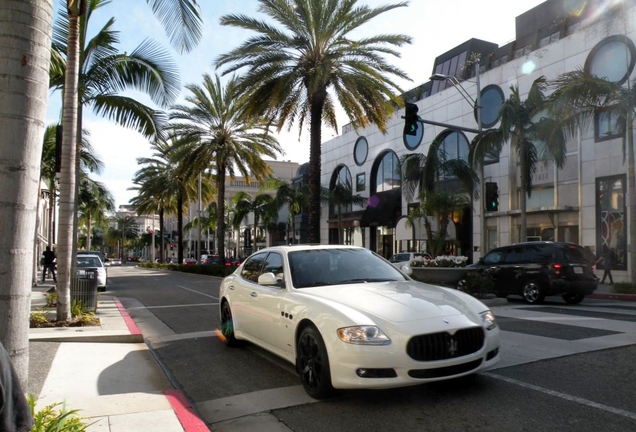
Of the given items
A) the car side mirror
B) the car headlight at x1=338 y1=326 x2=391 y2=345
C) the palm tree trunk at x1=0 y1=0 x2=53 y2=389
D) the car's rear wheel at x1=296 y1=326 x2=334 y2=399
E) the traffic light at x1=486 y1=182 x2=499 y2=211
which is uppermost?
the traffic light at x1=486 y1=182 x2=499 y2=211

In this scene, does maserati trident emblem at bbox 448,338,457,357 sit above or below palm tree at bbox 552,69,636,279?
below

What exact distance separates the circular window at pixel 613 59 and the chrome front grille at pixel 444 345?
2182 cm

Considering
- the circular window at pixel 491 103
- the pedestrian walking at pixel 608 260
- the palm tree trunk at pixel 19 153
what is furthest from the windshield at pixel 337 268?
the circular window at pixel 491 103

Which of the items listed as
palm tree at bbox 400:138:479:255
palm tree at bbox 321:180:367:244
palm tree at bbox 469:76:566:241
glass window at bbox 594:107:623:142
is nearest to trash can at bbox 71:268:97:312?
palm tree at bbox 469:76:566:241

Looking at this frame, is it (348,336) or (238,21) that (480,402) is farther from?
(238,21)

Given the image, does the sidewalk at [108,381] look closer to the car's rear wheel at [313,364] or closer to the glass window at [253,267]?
the car's rear wheel at [313,364]

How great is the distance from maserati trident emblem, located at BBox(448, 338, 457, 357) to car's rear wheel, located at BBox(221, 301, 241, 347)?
386 cm

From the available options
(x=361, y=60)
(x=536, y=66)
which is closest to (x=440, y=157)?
(x=536, y=66)

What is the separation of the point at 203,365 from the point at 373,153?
36.0m

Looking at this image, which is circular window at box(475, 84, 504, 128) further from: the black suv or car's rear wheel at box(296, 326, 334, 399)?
car's rear wheel at box(296, 326, 334, 399)

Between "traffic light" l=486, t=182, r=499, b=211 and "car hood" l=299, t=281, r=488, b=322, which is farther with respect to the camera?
"traffic light" l=486, t=182, r=499, b=211

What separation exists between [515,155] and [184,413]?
26157 millimetres

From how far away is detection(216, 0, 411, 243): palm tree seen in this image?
19.2 metres

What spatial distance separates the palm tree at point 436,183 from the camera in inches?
1076
